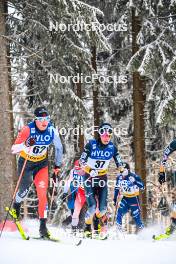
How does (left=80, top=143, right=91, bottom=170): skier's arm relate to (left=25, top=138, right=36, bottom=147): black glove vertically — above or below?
below

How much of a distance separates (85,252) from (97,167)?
2547mm

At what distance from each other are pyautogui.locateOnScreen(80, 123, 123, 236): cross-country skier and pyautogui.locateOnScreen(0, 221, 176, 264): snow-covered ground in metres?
1.37

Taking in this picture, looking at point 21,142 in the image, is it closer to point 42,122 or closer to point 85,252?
point 42,122

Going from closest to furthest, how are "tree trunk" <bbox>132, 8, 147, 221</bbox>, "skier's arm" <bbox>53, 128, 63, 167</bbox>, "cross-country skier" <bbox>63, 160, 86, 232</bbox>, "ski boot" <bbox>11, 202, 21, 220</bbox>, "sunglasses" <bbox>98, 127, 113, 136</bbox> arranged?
1. "ski boot" <bbox>11, 202, 21, 220</bbox>
2. "skier's arm" <bbox>53, 128, 63, 167</bbox>
3. "sunglasses" <bbox>98, 127, 113, 136</bbox>
4. "cross-country skier" <bbox>63, 160, 86, 232</bbox>
5. "tree trunk" <bbox>132, 8, 147, 221</bbox>

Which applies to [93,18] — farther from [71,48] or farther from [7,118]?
[7,118]

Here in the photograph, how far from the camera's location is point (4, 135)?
1203cm

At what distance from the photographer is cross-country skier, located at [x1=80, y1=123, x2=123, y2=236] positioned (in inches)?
388

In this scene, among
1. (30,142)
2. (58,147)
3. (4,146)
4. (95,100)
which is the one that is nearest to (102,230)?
(58,147)

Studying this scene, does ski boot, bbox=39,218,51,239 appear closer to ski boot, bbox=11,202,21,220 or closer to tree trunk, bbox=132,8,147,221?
ski boot, bbox=11,202,21,220

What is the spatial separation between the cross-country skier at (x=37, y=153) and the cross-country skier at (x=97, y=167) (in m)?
0.96

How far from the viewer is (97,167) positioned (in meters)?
10.1

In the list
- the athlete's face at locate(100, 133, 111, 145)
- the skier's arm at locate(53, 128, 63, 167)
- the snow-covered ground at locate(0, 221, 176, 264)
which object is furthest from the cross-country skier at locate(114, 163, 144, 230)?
the snow-covered ground at locate(0, 221, 176, 264)

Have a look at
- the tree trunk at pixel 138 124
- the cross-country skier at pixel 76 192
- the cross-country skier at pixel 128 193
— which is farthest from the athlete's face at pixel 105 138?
the tree trunk at pixel 138 124

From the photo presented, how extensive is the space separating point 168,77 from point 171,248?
722 cm
